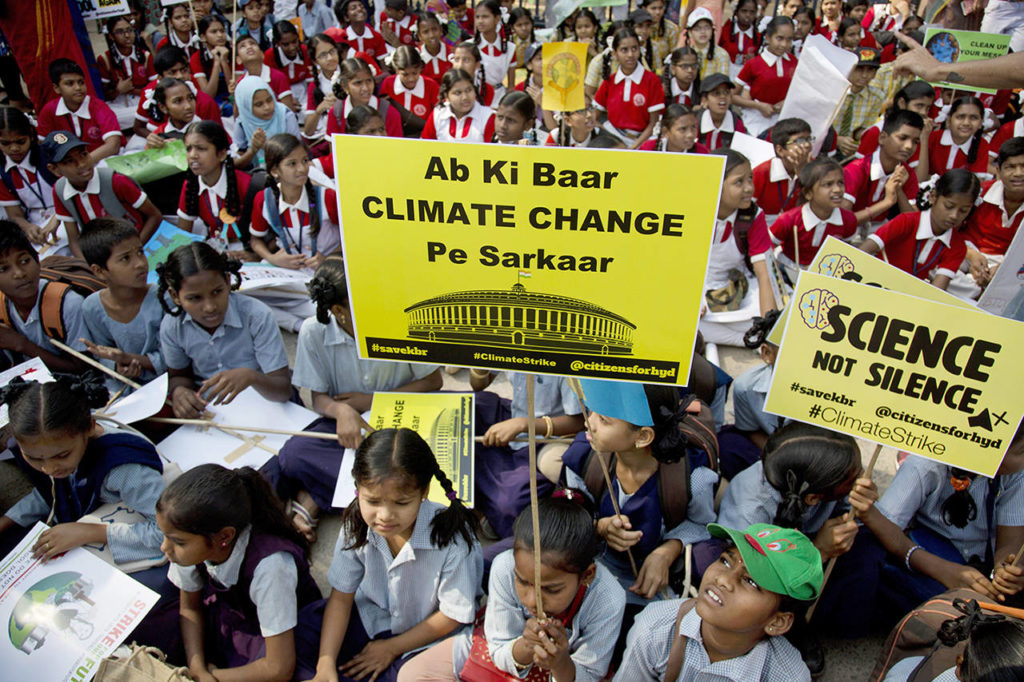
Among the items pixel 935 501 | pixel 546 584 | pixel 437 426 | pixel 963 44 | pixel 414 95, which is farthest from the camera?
pixel 414 95

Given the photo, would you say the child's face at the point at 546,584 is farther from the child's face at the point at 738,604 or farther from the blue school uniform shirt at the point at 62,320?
the blue school uniform shirt at the point at 62,320

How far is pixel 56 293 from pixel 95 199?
54.8 inches

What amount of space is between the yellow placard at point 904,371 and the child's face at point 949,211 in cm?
295

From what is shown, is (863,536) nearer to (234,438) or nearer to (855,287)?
(855,287)

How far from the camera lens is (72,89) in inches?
227

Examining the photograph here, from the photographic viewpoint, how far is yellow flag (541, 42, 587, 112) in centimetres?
525

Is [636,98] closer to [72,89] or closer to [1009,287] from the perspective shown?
[1009,287]

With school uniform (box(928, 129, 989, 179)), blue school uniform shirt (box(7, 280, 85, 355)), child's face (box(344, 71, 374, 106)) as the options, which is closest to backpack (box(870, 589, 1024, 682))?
blue school uniform shirt (box(7, 280, 85, 355))

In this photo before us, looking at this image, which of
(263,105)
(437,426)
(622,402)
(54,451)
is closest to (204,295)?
(54,451)

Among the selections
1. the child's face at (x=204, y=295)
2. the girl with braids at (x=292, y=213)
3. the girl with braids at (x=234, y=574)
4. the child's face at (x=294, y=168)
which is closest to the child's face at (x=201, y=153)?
the girl with braids at (x=292, y=213)

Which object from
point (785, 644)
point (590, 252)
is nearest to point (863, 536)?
point (785, 644)

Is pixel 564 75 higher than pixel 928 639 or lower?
higher

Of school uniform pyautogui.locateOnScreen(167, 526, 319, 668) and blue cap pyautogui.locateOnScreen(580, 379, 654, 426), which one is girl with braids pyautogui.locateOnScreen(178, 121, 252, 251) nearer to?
school uniform pyautogui.locateOnScreen(167, 526, 319, 668)

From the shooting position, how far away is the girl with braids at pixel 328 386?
3004 millimetres
